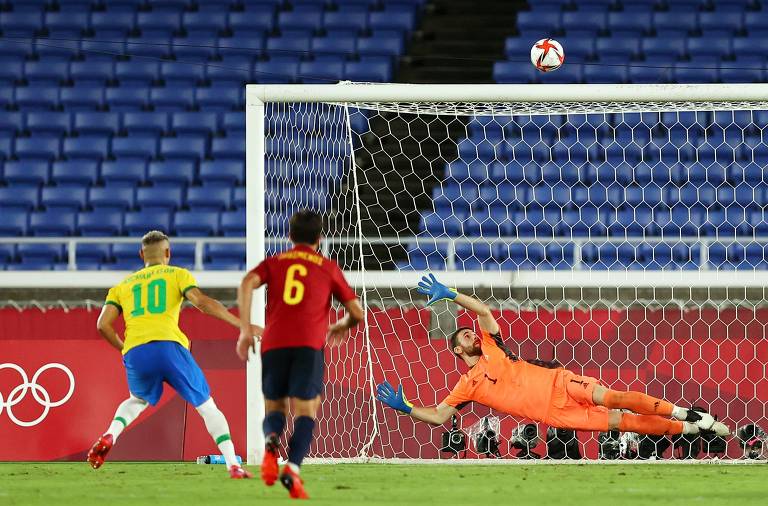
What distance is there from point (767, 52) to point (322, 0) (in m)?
5.89

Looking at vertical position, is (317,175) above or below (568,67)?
below

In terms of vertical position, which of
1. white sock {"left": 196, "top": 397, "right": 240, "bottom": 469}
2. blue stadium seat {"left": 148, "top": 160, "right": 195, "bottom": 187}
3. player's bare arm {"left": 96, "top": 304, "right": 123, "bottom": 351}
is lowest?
white sock {"left": 196, "top": 397, "right": 240, "bottom": 469}

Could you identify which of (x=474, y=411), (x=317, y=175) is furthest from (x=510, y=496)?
(x=317, y=175)

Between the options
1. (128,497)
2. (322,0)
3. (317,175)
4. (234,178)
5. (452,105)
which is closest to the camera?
(128,497)

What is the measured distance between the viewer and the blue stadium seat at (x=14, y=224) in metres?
13.9

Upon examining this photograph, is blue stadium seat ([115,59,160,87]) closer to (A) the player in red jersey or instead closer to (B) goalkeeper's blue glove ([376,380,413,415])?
(B) goalkeeper's blue glove ([376,380,413,415])

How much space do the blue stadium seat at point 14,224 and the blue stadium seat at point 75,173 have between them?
2.36ft

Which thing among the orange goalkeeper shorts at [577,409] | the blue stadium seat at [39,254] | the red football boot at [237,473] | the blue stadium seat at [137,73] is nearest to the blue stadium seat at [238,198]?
the blue stadium seat at [39,254]

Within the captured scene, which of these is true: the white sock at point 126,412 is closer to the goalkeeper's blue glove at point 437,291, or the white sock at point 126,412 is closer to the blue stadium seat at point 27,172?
the goalkeeper's blue glove at point 437,291

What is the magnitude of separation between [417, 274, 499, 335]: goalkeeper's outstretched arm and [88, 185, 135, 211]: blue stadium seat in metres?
6.73

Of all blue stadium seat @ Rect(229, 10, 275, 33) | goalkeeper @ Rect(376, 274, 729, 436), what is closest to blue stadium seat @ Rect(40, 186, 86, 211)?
blue stadium seat @ Rect(229, 10, 275, 33)

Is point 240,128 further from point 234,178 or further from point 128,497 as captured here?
point 128,497

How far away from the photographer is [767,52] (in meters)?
15.3

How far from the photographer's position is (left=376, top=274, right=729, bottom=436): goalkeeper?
26.7 feet
